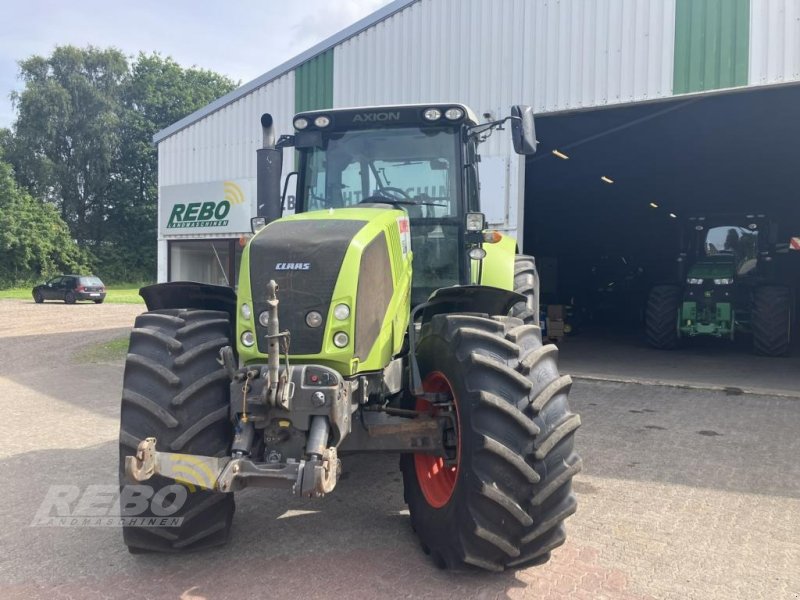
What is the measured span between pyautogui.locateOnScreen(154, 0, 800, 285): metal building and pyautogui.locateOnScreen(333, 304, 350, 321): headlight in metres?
3.69

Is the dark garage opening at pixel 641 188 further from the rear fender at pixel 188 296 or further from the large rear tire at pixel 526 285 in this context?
the rear fender at pixel 188 296

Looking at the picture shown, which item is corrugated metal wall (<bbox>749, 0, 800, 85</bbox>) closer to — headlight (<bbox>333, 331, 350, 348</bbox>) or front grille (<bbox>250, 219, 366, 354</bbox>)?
front grille (<bbox>250, 219, 366, 354</bbox>)

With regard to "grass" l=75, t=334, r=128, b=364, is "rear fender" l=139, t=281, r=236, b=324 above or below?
above

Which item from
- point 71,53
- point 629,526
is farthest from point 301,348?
point 71,53

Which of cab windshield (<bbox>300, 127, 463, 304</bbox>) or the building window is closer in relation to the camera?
cab windshield (<bbox>300, 127, 463, 304</bbox>)

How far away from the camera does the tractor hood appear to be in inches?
498

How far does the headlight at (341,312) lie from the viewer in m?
3.46

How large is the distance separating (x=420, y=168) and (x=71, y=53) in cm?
5351

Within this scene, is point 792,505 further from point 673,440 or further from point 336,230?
point 336,230

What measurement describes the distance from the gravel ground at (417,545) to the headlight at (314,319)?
1371 mm

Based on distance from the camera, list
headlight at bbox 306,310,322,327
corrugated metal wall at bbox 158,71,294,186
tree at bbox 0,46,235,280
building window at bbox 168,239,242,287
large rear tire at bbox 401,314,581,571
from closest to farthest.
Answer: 1. large rear tire at bbox 401,314,581,571
2. headlight at bbox 306,310,322,327
3. corrugated metal wall at bbox 158,71,294,186
4. building window at bbox 168,239,242,287
5. tree at bbox 0,46,235,280

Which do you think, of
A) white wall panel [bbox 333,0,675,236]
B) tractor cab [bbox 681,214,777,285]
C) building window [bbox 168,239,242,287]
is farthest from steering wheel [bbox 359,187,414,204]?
building window [bbox 168,239,242,287]

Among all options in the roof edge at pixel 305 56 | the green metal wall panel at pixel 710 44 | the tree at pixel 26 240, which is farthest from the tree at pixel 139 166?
the green metal wall panel at pixel 710 44

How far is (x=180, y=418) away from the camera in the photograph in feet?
11.6
